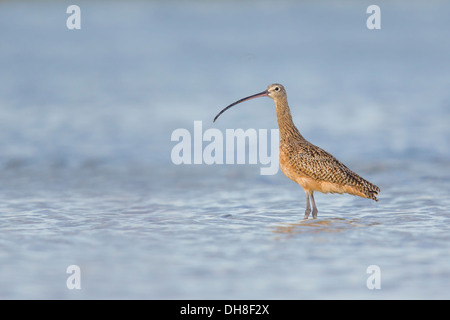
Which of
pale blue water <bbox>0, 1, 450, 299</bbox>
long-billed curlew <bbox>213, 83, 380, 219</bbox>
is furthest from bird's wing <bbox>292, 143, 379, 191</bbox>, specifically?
pale blue water <bbox>0, 1, 450, 299</bbox>

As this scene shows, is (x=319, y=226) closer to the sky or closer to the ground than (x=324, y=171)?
closer to the ground

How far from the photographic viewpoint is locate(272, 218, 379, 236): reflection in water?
21.4ft

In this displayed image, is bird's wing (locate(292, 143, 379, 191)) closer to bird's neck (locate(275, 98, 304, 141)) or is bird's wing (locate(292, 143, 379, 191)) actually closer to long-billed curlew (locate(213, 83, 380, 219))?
long-billed curlew (locate(213, 83, 380, 219))

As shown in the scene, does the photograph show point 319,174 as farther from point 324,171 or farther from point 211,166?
point 211,166

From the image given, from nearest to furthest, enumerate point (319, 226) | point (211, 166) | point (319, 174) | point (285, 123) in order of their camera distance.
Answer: point (319, 226), point (319, 174), point (285, 123), point (211, 166)

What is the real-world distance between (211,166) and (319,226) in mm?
3390

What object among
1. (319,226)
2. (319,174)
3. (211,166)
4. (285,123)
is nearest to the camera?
(319,226)

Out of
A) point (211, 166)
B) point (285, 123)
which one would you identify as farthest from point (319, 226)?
point (211, 166)

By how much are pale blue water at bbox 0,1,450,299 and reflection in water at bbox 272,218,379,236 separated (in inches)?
1.3

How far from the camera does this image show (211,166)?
391 inches

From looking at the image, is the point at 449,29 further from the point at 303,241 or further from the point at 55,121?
the point at 303,241

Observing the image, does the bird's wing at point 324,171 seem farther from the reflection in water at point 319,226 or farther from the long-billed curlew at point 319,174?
the reflection in water at point 319,226
